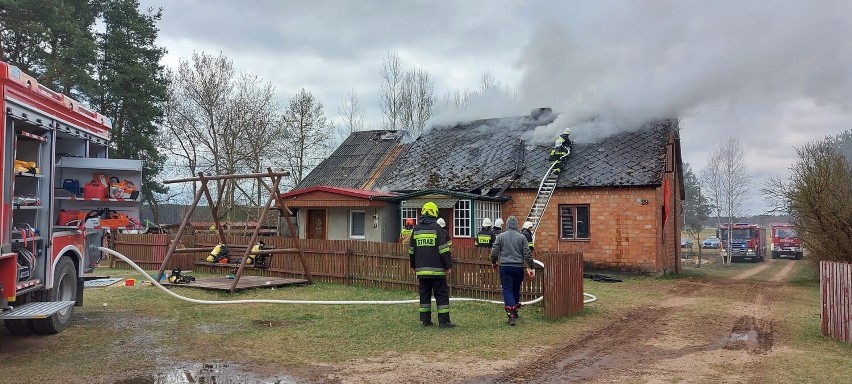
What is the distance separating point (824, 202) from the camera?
15.3 meters

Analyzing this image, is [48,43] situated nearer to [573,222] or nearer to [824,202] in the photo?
[573,222]

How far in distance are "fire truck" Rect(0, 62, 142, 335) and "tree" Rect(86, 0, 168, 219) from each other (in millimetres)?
21351

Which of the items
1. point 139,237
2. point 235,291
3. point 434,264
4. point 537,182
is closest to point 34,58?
point 139,237

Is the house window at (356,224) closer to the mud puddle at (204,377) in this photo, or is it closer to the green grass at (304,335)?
the green grass at (304,335)

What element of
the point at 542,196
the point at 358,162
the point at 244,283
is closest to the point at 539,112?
the point at 542,196

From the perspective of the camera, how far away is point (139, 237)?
763 inches

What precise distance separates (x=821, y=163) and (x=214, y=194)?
29198 millimetres

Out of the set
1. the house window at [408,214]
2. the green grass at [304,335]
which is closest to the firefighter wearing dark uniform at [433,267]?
the green grass at [304,335]

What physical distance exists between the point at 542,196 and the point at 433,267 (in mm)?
11526

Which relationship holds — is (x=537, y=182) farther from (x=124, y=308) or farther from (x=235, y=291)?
(x=124, y=308)

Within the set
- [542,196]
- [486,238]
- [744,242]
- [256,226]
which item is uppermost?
[542,196]

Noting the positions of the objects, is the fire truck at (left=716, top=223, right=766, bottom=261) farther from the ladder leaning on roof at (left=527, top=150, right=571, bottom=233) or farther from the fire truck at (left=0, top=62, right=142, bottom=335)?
the fire truck at (left=0, top=62, right=142, bottom=335)

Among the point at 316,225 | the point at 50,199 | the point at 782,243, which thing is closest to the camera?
the point at 50,199

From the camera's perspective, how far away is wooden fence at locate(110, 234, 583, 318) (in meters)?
9.58
